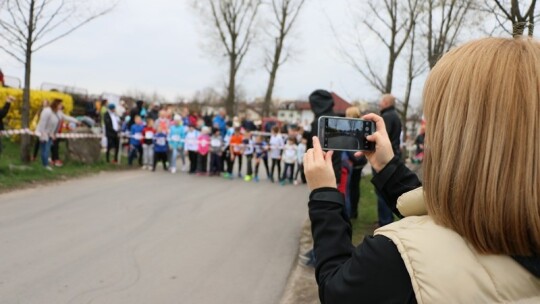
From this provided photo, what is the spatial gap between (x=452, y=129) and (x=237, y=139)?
40.7 ft

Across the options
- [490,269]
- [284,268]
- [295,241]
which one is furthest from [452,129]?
[295,241]

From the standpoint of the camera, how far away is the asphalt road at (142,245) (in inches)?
165

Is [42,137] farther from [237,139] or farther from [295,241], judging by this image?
[295,241]

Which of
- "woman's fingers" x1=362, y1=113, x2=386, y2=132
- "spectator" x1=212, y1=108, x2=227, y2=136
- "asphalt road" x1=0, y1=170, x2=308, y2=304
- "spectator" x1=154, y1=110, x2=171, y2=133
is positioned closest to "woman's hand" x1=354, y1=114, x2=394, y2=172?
"woman's fingers" x1=362, y1=113, x2=386, y2=132

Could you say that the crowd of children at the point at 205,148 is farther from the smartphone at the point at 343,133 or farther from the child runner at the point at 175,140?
the smartphone at the point at 343,133

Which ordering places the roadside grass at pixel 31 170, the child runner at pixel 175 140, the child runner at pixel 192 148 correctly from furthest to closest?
the child runner at pixel 175 140, the child runner at pixel 192 148, the roadside grass at pixel 31 170

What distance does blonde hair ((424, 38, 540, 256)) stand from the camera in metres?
1.15

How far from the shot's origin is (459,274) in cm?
115

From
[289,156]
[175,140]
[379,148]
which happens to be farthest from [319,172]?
[175,140]

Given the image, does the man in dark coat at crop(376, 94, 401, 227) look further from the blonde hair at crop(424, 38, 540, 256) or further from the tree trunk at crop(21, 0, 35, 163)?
the tree trunk at crop(21, 0, 35, 163)

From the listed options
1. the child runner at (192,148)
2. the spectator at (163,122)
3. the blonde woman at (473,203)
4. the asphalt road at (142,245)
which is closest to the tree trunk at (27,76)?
the asphalt road at (142,245)

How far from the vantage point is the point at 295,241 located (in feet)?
21.0

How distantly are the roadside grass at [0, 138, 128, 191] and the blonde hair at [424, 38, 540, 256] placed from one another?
8799 millimetres

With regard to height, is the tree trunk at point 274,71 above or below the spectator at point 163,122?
above
